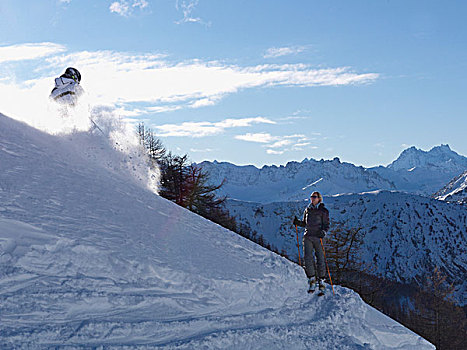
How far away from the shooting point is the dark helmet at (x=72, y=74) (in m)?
20.0

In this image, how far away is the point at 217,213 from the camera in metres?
28.5

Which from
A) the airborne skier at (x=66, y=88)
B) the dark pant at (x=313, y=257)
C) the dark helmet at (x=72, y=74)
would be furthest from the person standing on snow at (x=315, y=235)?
the dark helmet at (x=72, y=74)

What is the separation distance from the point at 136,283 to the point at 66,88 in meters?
15.4

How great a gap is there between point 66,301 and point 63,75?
16.3 m

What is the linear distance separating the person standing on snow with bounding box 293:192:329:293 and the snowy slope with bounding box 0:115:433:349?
389mm

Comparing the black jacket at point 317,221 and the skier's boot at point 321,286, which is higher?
the black jacket at point 317,221

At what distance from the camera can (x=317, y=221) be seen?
983 cm

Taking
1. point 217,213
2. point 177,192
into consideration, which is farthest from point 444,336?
point 177,192

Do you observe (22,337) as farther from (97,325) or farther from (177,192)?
(177,192)

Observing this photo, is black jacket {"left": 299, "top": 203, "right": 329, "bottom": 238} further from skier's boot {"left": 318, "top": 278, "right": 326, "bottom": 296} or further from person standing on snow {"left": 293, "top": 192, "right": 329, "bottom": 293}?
skier's boot {"left": 318, "top": 278, "right": 326, "bottom": 296}

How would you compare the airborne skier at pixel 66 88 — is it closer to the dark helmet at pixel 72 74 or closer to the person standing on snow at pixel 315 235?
the dark helmet at pixel 72 74

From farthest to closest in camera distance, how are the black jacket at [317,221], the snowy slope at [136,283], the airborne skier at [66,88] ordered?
the airborne skier at [66,88]
the black jacket at [317,221]
the snowy slope at [136,283]

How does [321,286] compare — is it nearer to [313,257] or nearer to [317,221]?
[313,257]

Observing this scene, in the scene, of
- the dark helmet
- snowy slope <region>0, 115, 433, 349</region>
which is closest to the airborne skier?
the dark helmet
